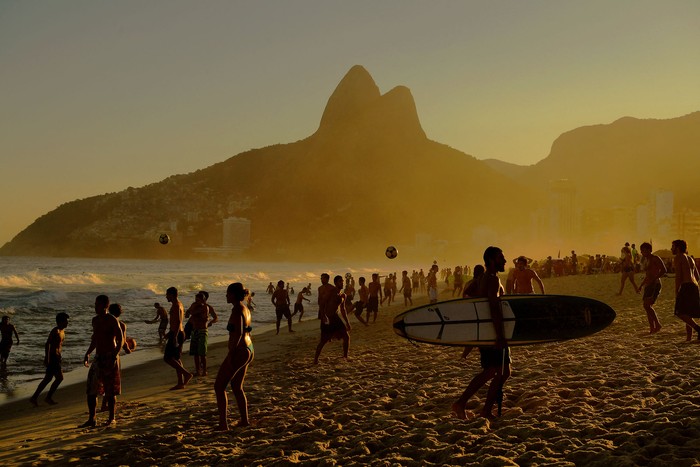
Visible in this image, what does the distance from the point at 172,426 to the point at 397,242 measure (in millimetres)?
140318

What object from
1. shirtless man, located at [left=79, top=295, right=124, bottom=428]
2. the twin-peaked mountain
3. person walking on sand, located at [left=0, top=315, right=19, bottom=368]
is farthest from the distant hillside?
shirtless man, located at [left=79, top=295, right=124, bottom=428]

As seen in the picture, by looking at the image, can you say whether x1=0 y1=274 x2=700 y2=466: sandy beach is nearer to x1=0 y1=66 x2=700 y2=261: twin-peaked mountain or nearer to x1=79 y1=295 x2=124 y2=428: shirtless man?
x1=79 y1=295 x2=124 y2=428: shirtless man

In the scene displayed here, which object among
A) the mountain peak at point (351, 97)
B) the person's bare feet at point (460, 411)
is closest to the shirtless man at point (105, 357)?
the person's bare feet at point (460, 411)

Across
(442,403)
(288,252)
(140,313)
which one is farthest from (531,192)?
(442,403)

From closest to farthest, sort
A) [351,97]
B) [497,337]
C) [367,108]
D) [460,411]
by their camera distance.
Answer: [497,337]
[460,411]
[367,108]
[351,97]

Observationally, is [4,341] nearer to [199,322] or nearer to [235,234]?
[199,322]

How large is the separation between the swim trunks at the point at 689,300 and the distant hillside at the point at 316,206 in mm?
132846

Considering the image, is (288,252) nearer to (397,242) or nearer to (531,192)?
(397,242)

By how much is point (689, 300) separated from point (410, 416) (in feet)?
17.8

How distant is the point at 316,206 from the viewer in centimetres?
15038

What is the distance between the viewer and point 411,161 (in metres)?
156

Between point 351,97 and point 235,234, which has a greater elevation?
point 351,97

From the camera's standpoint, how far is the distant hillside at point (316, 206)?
146875 mm

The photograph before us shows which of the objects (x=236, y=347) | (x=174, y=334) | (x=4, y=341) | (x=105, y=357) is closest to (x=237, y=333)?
(x=236, y=347)
